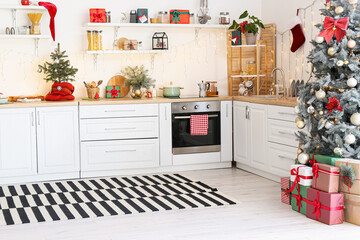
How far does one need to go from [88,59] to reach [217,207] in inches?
101

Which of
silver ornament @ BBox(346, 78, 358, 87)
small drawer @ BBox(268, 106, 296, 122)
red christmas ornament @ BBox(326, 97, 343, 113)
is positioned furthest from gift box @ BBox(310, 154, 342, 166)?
small drawer @ BBox(268, 106, 296, 122)

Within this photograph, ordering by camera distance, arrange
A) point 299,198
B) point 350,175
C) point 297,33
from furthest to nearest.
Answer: point 297,33 < point 299,198 < point 350,175

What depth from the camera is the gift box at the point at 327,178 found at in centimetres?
386

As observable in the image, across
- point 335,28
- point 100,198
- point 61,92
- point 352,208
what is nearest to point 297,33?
point 335,28

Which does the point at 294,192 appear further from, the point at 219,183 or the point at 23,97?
the point at 23,97

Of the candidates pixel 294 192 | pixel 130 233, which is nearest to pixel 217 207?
pixel 294 192

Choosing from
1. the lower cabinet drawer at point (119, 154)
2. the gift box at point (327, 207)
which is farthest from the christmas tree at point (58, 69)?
the gift box at point (327, 207)

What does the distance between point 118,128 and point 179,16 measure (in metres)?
1.55

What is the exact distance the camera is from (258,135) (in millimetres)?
5523

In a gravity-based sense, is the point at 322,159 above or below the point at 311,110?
below

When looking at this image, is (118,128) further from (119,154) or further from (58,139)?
(58,139)

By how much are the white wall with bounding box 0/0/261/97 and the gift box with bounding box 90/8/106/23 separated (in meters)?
0.17

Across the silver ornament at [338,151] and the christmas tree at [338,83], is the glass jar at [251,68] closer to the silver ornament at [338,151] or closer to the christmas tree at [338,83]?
the christmas tree at [338,83]

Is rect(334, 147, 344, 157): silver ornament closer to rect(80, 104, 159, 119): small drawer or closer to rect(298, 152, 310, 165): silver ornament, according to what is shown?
rect(298, 152, 310, 165): silver ornament
